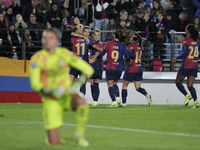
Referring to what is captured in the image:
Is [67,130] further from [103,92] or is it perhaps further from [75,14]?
[75,14]

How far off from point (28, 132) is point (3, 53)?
10472mm

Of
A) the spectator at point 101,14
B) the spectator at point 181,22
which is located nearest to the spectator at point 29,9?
the spectator at point 101,14

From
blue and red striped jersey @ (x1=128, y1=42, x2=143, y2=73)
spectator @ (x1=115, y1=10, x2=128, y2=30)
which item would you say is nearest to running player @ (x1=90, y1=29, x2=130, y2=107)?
blue and red striped jersey @ (x1=128, y1=42, x2=143, y2=73)

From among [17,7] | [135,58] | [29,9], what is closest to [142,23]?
[135,58]

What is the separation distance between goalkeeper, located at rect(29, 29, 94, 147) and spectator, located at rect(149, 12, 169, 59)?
11.5 metres

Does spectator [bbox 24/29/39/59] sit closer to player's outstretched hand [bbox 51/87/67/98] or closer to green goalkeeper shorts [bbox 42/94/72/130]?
green goalkeeper shorts [bbox 42/94/72/130]

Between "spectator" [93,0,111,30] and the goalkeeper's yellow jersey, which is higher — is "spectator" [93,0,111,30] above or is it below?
above

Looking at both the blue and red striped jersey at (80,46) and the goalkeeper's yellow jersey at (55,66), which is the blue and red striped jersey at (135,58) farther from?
the goalkeeper's yellow jersey at (55,66)

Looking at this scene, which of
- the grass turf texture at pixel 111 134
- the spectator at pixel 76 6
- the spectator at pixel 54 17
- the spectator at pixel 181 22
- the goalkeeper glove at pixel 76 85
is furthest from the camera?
the spectator at pixel 181 22

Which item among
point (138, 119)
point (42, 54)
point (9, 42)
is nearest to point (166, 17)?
point (9, 42)

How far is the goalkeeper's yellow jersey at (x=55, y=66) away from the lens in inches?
219

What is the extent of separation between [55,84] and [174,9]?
45.8ft

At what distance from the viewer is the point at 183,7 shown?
19.7 metres

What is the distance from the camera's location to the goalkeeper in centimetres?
550
